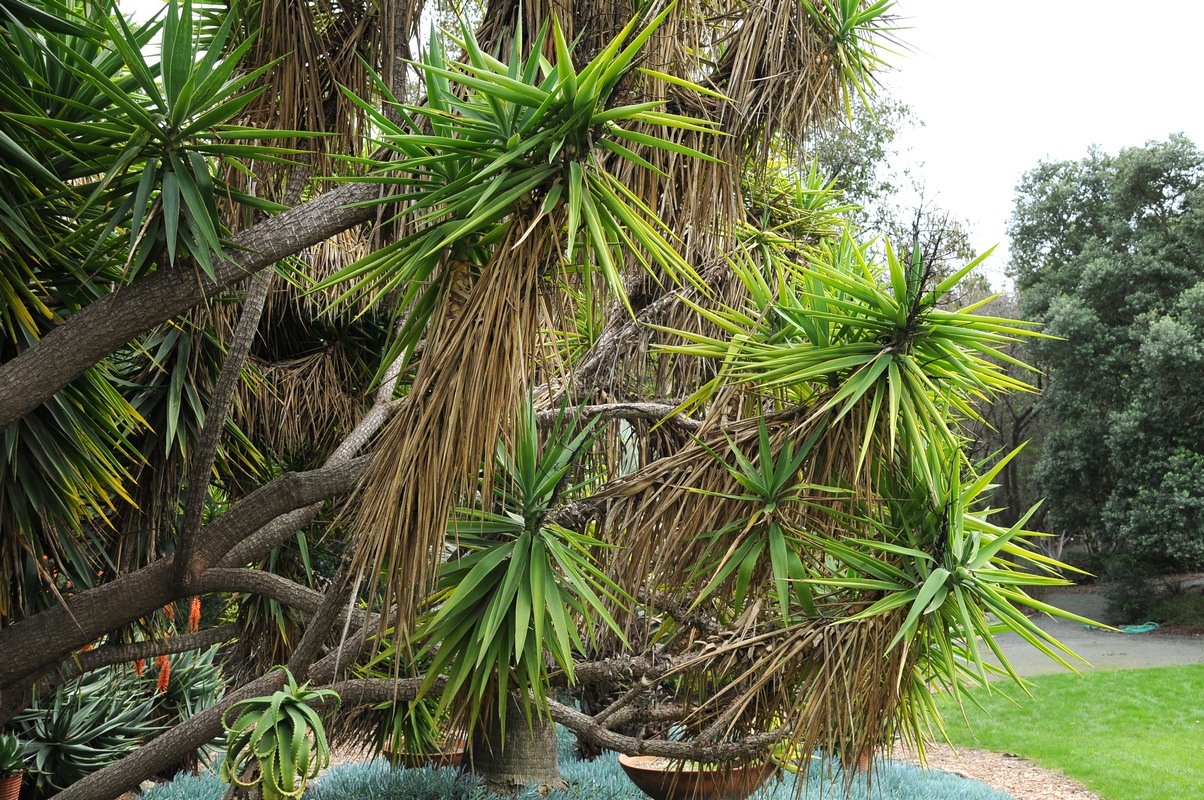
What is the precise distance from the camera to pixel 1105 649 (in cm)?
1414

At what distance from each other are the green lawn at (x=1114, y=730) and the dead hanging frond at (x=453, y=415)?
21.2 feet

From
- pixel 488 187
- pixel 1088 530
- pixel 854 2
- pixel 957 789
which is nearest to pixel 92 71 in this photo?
pixel 488 187

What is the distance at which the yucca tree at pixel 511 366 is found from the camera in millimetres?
2002

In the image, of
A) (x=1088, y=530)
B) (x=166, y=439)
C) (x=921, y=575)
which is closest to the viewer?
(x=921, y=575)

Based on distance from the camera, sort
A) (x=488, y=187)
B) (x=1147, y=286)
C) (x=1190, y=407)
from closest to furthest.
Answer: (x=488, y=187), (x=1190, y=407), (x=1147, y=286)

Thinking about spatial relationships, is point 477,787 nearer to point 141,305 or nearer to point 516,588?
point 516,588

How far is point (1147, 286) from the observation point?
15.5 m

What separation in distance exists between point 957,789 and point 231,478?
530 centimetres

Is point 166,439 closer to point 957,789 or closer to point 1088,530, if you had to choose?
point 957,789

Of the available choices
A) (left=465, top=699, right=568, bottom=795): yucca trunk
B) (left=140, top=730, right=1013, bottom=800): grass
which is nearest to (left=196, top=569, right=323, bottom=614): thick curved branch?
(left=465, top=699, right=568, bottom=795): yucca trunk

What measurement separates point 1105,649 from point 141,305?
50.7 ft

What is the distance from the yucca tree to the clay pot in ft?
8.85

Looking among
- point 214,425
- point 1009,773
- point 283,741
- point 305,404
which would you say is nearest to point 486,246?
point 283,741

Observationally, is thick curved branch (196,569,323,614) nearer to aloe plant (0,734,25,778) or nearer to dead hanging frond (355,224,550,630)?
dead hanging frond (355,224,550,630)
